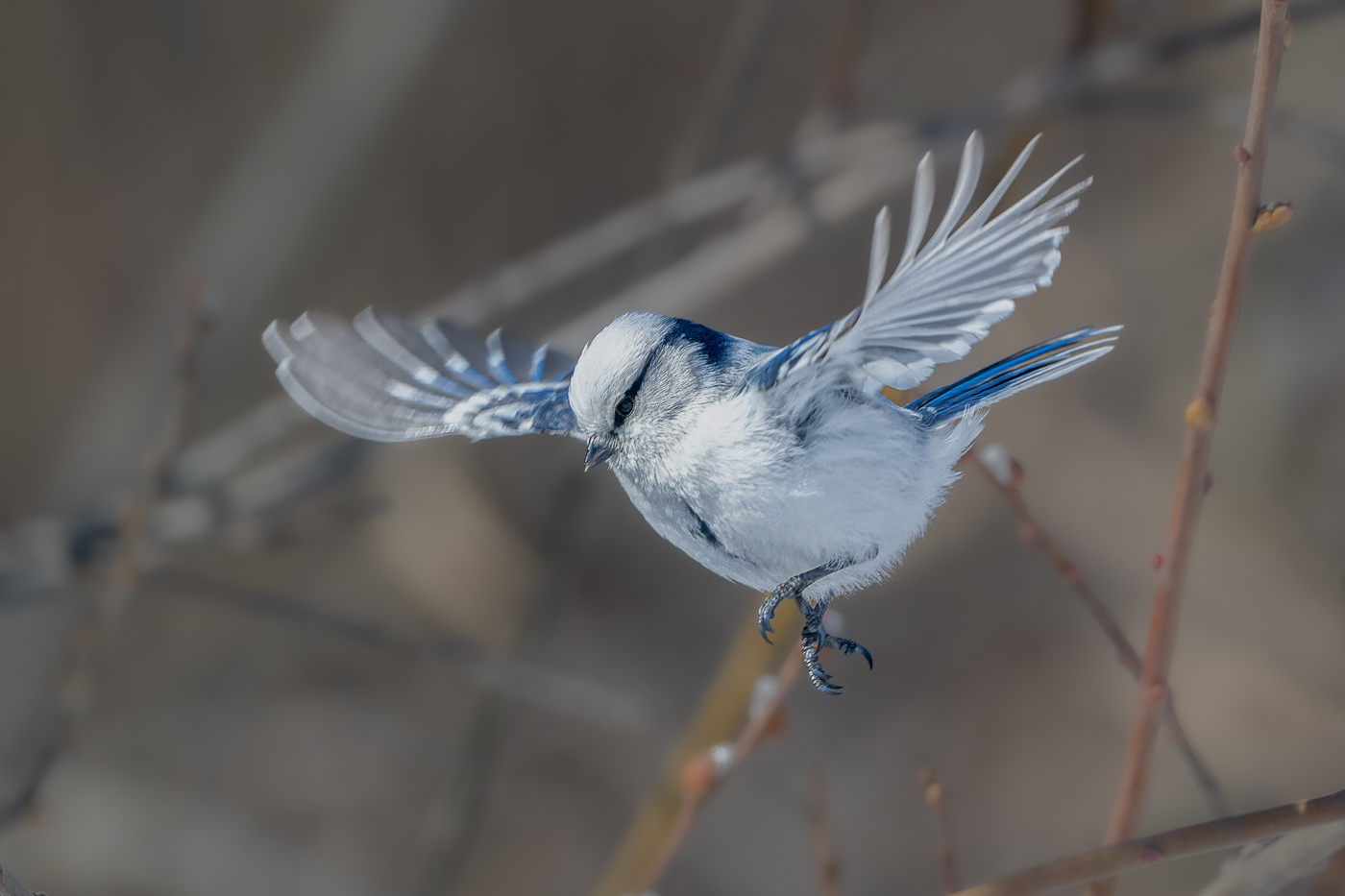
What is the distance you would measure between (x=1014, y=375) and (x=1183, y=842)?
20cm

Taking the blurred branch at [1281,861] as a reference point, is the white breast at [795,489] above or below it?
above


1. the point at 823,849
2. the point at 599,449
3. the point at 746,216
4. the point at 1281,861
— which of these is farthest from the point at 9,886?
the point at 746,216

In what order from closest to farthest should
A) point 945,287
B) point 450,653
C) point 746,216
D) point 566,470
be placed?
point 945,287
point 450,653
point 746,216
point 566,470

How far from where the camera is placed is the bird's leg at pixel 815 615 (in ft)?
1.44

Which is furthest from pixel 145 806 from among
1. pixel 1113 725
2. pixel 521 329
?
pixel 1113 725

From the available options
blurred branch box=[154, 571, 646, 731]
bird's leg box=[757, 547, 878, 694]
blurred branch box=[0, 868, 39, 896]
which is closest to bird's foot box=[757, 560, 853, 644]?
bird's leg box=[757, 547, 878, 694]

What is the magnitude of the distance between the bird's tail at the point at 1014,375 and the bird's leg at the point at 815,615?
0.09m

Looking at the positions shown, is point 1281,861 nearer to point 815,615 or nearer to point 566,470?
point 815,615

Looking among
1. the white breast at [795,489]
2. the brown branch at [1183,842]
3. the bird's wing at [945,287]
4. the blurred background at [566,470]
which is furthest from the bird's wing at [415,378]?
the blurred background at [566,470]

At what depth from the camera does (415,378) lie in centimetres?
66

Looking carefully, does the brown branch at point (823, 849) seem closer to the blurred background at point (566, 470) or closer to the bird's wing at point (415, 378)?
the bird's wing at point (415, 378)

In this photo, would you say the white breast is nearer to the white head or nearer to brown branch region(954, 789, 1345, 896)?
the white head

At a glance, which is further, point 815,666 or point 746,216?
point 746,216

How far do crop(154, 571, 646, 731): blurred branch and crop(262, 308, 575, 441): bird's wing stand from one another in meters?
0.27
